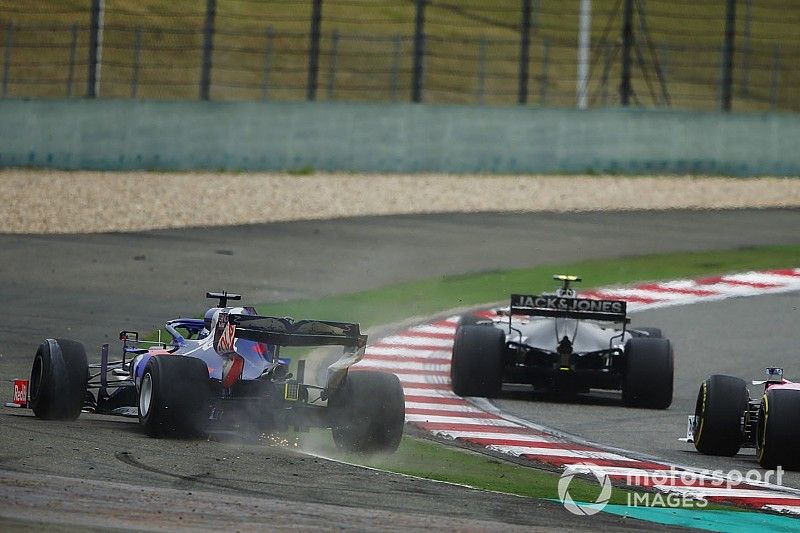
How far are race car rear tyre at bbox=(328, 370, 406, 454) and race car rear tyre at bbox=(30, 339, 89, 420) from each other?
1770 millimetres

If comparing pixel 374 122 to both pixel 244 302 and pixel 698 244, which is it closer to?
pixel 698 244

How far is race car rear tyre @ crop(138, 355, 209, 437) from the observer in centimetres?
932

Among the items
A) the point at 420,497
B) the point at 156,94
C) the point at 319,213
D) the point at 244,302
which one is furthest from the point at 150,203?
the point at 156,94

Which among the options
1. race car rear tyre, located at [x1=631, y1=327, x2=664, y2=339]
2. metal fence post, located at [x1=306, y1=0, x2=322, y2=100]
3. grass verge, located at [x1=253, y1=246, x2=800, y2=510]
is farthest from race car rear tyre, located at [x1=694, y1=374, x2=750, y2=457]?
metal fence post, located at [x1=306, y1=0, x2=322, y2=100]

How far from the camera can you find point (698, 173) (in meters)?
29.2

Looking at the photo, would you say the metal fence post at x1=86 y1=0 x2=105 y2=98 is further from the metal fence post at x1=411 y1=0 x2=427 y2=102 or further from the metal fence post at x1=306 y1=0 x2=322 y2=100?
the metal fence post at x1=411 y1=0 x2=427 y2=102

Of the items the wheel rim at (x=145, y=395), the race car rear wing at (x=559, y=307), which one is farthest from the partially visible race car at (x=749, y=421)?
the wheel rim at (x=145, y=395)

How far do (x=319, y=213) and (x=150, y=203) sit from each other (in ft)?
8.87

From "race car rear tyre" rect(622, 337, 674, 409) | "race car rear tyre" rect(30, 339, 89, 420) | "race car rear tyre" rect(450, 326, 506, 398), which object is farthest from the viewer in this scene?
"race car rear tyre" rect(450, 326, 506, 398)

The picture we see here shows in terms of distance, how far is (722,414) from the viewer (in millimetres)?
10492

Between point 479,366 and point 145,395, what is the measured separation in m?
4.15

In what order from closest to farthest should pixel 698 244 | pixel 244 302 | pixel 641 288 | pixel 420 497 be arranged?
pixel 420 497 < pixel 244 302 < pixel 641 288 < pixel 698 244

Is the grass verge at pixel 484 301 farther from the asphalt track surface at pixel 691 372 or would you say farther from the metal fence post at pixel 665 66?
the metal fence post at pixel 665 66

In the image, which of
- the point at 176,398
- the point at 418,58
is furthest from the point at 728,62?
the point at 176,398
